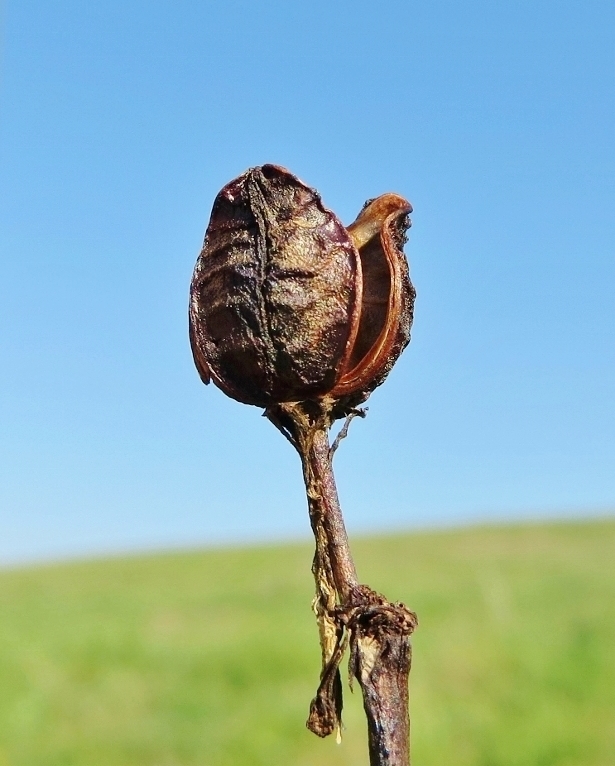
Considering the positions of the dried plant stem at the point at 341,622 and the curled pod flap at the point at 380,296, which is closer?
the dried plant stem at the point at 341,622

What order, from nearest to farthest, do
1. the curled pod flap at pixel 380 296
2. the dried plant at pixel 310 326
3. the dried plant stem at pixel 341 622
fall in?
the dried plant stem at pixel 341 622 < the dried plant at pixel 310 326 < the curled pod flap at pixel 380 296

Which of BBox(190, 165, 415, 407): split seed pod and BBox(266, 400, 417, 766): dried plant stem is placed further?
BBox(190, 165, 415, 407): split seed pod

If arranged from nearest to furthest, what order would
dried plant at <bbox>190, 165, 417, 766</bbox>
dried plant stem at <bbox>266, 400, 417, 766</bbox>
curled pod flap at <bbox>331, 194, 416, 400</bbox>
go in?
dried plant stem at <bbox>266, 400, 417, 766</bbox>
dried plant at <bbox>190, 165, 417, 766</bbox>
curled pod flap at <bbox>331, 194, 416, 400</bbox>

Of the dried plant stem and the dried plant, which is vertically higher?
the dried plant

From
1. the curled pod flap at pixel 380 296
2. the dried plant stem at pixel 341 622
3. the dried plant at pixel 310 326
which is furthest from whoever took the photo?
the curled pod flap at pixel 380 296

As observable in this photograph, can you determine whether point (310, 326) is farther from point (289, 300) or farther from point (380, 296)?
point (380, 296)

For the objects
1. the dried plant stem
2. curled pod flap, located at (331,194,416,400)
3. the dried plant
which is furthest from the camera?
curled pod flap, located at (331,194,416,400)

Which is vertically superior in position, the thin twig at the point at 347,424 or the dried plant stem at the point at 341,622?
the thin twig at the point at 347,424
